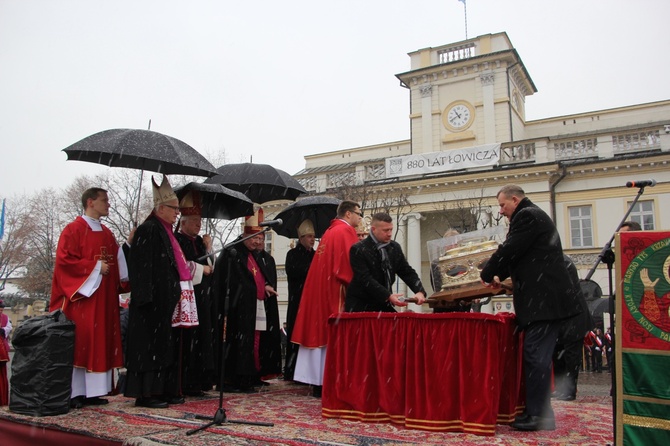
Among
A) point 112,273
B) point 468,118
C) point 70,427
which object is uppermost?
point 468,118

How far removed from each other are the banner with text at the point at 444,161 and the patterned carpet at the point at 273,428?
20659 mm

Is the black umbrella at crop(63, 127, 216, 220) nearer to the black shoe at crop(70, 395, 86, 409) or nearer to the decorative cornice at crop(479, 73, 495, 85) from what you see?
the black shoe at crop(70, 395, 86, 409)

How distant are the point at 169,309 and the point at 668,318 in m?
4.16

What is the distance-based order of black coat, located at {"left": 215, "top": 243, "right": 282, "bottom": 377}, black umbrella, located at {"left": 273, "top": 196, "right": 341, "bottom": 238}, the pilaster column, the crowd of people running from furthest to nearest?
the pilaster column → black umbrella, located at {"left": 273, "top": 196, "right": 341, "bottom": 238} → black coat, located at {"left": 215, "top": 243, "right": 282, "bottom": 377} → the crowd of people

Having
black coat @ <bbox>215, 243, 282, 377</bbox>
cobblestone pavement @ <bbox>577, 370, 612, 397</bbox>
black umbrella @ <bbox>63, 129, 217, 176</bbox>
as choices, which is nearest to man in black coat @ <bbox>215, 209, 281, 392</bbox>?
black coat @ <bbox>215, 243, 282, 377</bbox>

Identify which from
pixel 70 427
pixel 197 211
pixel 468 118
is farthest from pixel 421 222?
pixel 70 427

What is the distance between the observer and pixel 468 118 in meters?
30.0

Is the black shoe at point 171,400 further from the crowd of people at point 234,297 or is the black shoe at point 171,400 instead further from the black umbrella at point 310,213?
the black umbrella at point 310,213

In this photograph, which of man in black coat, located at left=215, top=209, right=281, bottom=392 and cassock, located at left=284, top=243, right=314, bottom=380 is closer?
man in black coat, located at left=215, top=209, right=281, bottom=392

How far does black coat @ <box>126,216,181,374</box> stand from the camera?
5.36 m

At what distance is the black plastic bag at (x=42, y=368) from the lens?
4.98m

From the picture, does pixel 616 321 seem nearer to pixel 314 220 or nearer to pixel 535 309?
pixel 535 309

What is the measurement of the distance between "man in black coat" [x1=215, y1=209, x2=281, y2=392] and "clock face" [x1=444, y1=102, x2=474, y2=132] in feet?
79.4

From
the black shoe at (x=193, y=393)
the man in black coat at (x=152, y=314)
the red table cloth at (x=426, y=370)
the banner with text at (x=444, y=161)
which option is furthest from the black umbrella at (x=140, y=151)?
the banner with text at (x=444, y=161)
